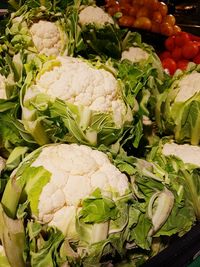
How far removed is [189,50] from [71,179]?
2.38 meters

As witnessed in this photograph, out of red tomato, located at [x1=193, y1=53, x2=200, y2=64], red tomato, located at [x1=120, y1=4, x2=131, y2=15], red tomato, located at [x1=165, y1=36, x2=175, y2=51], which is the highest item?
red tomato, located at [x1=120, y1=4, x2=131, y2=15]

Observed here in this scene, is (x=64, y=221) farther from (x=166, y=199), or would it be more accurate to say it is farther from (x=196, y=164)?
(x=196, y=164)

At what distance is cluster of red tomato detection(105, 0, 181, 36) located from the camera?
3.36 meters

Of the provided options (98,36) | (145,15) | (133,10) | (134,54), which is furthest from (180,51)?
(98,36)

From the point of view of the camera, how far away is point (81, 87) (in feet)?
4.17

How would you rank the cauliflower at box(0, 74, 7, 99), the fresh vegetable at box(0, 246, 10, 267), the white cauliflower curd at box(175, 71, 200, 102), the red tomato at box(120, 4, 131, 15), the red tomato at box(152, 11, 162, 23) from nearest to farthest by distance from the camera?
the fresh vegetable at box(0, 246, 10, 267) < the cauliflower at box(0, 74, 7, 99) < the white cauliflower curd at box(175, 71, 200, 102) < the red tomato at box(152, 11, 162, 23) < the red tomato at box(120, 4, 131, 15)

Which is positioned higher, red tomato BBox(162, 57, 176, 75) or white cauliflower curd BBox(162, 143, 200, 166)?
white cauliflower curd BBox(162, 143, 200, 166)

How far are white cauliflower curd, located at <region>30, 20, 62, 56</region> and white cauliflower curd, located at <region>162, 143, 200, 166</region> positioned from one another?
61 centimetres

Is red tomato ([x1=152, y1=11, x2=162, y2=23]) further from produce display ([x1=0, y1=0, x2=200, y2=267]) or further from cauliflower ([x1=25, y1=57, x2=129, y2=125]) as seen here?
cauliflower ([x1=25, y1=57, x2=129, y2=125])

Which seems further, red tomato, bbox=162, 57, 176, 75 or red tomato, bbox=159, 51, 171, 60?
red tomato, bbox=159, 51, 171, 60

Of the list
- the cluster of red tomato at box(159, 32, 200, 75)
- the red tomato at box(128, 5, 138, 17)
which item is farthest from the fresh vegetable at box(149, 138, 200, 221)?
the red tomato at box(128, 5, 138, 17)

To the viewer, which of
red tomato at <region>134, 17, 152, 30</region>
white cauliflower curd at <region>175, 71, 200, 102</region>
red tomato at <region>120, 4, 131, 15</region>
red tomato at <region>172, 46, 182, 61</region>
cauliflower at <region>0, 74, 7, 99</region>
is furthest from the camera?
red tomato at <region>120, 4, 131, 15</region>

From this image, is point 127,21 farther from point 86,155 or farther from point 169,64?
point 86,155

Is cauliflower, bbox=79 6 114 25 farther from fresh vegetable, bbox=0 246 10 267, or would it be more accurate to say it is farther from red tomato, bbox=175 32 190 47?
red tomato, bbox=175 32 190 47
